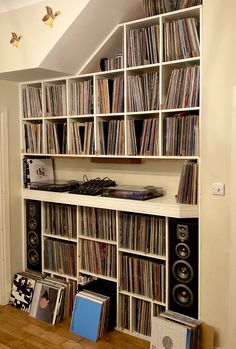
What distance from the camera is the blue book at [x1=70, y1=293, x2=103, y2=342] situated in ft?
9.46

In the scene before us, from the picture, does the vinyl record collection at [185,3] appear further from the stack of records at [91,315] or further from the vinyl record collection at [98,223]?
the stack of records at [91,315]

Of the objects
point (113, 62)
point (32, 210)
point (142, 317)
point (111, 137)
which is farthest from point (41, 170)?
point (142, 317)

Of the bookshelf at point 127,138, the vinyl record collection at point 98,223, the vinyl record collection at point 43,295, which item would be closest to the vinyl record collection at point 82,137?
the bookshelf at point 127,138

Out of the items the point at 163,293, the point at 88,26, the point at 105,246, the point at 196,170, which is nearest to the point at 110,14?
the point at 88,26

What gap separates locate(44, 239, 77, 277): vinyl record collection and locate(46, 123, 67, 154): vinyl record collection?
88cm

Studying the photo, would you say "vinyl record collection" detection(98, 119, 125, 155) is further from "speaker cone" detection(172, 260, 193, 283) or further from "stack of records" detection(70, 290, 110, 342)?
"stack of records" detection(70, 290, 110, 342)

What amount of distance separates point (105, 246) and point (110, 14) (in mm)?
1894

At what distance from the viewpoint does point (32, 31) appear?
9.67 feet

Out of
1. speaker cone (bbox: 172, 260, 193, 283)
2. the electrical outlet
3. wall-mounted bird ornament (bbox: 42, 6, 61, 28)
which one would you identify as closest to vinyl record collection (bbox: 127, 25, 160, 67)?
wall-mounted bird ornament (bbox: 42, 6, 61, 28)

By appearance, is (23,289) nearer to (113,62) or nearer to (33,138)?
(33,138)

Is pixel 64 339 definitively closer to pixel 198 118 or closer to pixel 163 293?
pixel 163 293

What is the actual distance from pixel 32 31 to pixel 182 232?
2.00 m

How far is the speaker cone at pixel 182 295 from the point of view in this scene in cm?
263

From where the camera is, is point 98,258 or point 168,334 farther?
point 98,258
